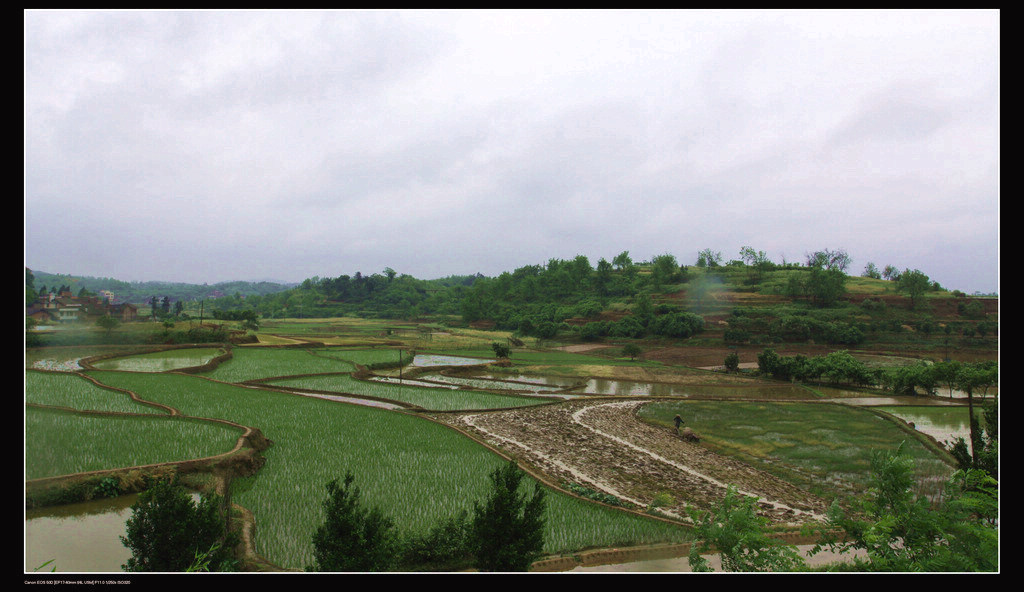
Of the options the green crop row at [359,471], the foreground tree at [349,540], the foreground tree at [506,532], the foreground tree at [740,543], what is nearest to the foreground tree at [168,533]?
the foreground tree at [349,540]

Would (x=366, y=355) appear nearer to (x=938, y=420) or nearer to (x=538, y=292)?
(x=938, y=420)

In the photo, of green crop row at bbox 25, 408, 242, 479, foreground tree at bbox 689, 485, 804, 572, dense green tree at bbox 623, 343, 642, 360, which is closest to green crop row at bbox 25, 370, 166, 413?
green crop row at bbox 25, 408, 242, 479

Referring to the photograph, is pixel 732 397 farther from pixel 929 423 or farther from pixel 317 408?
pixel 317 408

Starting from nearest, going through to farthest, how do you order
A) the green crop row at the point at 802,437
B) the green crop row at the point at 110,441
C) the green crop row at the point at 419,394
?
the green crop row at the point at 110,441 → the green crop row at the point at 802,437 → the green crop row at the point at 419,394

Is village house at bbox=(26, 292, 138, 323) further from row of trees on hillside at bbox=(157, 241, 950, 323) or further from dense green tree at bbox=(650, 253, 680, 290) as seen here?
dense green tree at bbox=(650, 253, 680, 290)

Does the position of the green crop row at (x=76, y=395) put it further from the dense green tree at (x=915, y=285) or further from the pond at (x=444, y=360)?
the dense green tree at (x=915, y=285)
